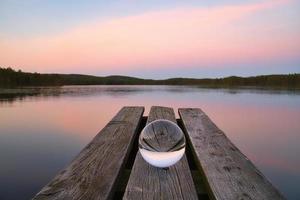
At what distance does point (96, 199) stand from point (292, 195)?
5.94 metres

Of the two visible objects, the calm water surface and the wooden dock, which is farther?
the calm water surface

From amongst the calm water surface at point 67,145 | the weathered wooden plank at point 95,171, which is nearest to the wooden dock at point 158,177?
the weathered wooden plank at point 95,171

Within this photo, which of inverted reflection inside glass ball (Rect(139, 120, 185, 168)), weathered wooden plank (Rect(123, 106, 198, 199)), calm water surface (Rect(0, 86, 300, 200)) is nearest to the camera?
weathered wooden plank (Rect(123, 106, 198, 199))

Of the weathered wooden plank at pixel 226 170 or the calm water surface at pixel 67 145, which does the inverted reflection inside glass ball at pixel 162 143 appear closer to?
the weathered wooden plank at pixel 226 170

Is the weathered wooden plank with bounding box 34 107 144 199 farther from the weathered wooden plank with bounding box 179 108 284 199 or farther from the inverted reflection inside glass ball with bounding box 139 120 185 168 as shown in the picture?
the weathered wooden plank with bounding box 179 108 284 199

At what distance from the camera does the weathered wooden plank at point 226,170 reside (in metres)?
1.51

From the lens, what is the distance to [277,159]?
9008 mm

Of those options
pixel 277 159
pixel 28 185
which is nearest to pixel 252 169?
pixel 28 185

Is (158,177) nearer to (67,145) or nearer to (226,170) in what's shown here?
(226,170)

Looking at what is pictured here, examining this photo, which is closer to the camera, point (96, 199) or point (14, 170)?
point (96, 199)

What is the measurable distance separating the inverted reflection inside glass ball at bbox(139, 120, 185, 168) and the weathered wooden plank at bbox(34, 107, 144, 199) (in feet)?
0.71

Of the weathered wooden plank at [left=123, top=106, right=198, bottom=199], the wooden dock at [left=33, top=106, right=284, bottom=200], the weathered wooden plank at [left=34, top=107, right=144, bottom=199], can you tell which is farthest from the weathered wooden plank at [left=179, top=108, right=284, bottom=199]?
the weathered wooden plank at [left=34, top=107, right=144, bottom=199]

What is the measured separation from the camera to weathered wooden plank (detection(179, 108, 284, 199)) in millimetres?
1515

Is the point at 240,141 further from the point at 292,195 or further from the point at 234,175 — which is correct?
the point at 234,175
